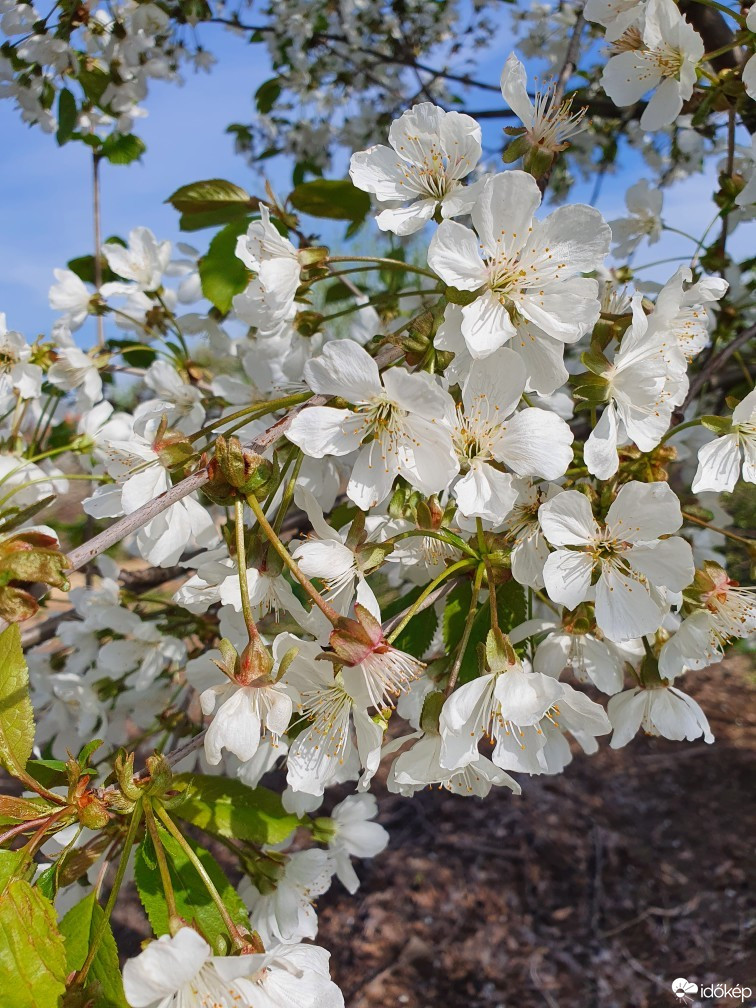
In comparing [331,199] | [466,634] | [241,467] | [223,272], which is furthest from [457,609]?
[331,199]

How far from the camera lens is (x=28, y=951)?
28.9 inches

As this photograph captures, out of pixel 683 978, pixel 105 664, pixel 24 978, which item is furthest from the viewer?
pixel 683 978

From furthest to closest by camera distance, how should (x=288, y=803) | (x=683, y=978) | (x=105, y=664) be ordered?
(x=683, y=978) < (x=105, y=664) < (x=288, y=803)

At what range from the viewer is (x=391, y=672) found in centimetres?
79

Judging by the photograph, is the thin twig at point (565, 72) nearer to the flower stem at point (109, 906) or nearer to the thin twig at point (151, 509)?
the thin twig at point (151, 509)

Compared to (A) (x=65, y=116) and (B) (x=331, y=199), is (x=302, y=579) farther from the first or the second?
(A) (x=65, y=116)

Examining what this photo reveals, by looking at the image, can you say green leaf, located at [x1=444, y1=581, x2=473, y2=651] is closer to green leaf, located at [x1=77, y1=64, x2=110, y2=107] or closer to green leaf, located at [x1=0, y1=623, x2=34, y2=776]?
green leaf, located at [x1=0, y1=623, x2=34, y2=776]

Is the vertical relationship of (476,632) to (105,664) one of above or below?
above

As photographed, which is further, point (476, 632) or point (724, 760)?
point (724, 760)

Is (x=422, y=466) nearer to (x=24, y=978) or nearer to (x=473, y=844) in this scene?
(x=24, y=978)

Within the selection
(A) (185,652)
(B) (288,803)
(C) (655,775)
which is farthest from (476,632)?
(C) (655,775)

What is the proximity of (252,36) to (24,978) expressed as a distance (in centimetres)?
368

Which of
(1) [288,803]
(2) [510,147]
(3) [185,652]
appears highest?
(2) [510,147]

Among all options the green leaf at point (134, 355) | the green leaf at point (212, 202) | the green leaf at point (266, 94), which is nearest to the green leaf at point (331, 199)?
the green leaf at point (212, 202)
